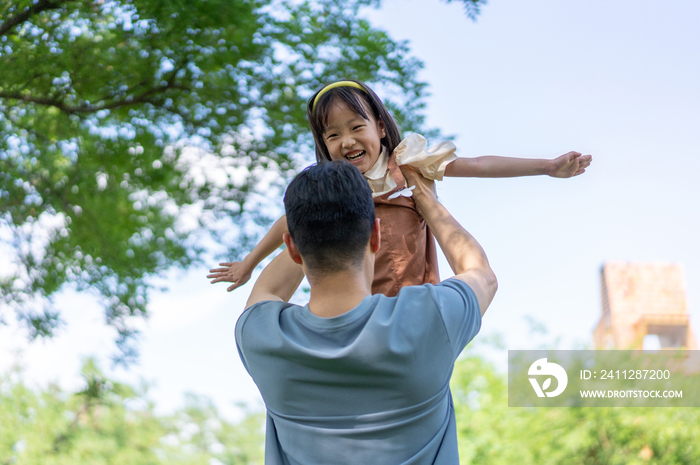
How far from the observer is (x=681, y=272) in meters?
21.5

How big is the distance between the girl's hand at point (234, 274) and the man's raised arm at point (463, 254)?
64 centimetres

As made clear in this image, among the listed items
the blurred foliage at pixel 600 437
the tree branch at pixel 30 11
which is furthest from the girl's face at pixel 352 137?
the blurred foliage at pixel 600 437

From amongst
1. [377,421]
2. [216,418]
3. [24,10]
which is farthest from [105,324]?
[216,418]

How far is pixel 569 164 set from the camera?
1.77m

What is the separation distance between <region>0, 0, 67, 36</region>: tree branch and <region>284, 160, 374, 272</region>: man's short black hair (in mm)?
3848

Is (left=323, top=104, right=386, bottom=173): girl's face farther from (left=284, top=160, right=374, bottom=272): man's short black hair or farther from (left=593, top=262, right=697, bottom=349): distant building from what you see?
(left=593, top=262, right=697, bottom=349): distant building

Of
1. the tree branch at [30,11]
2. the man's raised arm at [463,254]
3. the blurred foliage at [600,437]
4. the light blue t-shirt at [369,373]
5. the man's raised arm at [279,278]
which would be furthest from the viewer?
the blurred foliage at [600,437]

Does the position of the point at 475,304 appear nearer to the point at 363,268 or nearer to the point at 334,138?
the point at 363,268

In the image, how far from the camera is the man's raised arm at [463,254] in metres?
1.37

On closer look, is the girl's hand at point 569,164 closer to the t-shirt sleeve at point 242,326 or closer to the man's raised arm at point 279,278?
the man's raised arm at point 279,278

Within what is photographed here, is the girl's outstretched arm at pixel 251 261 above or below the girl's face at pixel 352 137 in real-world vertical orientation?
below

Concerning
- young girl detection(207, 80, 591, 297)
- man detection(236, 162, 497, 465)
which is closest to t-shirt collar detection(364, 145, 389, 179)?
young girl detection(207, 80, 591, 297)

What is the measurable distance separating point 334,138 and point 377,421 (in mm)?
901

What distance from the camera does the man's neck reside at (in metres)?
1.32
